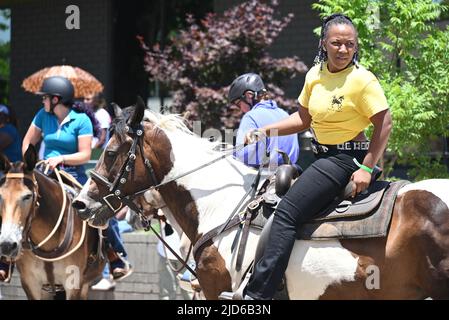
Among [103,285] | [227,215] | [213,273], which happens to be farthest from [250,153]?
[103,285]

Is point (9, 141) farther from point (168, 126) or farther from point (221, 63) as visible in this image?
point (168, 126)

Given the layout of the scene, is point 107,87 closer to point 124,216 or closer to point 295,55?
point 295,55

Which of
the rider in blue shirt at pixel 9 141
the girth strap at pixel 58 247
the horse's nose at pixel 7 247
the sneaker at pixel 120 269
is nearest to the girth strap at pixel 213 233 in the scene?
the horse's nose at pixel 7 247

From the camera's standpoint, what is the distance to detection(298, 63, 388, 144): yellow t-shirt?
493 centimetres

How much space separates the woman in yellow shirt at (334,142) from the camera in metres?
4.95

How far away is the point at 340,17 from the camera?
512 centimetres

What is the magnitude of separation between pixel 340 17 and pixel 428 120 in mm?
3032

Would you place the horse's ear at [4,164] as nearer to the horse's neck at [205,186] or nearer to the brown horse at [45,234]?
the brown horse at [45,234]

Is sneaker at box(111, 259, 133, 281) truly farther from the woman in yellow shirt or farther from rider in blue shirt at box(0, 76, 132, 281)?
the woman in yellow shirt

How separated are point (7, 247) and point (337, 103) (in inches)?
138

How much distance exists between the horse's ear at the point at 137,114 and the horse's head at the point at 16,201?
2.00 meters

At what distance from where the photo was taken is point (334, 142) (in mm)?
5133
